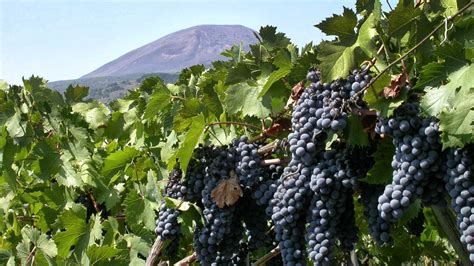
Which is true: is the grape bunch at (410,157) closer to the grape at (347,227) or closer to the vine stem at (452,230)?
the grape at (347,227)

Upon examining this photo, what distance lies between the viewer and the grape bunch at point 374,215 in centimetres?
227

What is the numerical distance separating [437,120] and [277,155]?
3.91 ft

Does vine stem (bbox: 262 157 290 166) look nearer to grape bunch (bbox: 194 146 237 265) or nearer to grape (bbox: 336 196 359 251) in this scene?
grape bunch (bbox: 194 146 237 265)

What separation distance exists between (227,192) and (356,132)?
681 millimetres

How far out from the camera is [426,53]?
7.22 ft

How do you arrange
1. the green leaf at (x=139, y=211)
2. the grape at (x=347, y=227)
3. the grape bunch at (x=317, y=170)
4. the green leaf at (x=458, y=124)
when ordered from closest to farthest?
the green leaf at (x=458, y=124) → the grape bunch at (x=317, y=170) → the grape at (x=347, y=227) → the green leaf at (x=139, y=211)

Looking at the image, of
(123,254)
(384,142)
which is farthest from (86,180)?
(384,142)

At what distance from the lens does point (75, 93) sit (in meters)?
4.78

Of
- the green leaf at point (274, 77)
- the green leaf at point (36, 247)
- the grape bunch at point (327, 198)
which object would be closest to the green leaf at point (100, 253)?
the green leaf at point (36, 247)

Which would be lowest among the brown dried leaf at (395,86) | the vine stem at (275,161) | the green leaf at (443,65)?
the vine stem at (275,161)

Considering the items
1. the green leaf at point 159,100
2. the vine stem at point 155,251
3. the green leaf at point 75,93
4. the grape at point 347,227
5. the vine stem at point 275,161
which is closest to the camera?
the grape at point 347,227

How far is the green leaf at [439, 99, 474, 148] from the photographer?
6.26 ft

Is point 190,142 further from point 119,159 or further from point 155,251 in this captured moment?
point 119,159

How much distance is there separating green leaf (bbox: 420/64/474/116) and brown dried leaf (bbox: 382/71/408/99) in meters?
0.10
